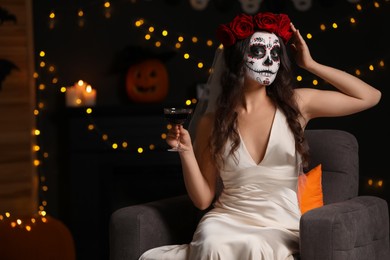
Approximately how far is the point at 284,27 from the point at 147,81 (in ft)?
5.36

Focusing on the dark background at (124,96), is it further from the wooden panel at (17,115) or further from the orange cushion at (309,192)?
the orange cushion at (309,192)

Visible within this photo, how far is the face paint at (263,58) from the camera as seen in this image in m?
2.91

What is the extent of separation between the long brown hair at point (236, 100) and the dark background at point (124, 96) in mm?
1447

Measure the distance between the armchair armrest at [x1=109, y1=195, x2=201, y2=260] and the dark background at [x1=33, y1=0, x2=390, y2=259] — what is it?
140 centimetres

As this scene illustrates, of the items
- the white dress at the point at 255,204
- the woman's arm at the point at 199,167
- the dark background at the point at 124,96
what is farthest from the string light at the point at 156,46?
the white dress at the point at 255,204

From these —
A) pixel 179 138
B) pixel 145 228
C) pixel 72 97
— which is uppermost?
pixel 72 97

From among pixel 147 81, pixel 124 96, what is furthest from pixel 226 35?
pixel 124 96

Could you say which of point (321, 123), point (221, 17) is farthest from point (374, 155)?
point (221, 17)

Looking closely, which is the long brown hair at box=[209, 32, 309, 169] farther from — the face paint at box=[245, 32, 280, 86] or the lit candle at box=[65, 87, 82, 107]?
the lit candle at box=[65, 87, 82, 107]

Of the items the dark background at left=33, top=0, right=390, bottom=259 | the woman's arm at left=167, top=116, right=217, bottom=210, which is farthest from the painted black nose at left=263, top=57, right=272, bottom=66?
Answer: the dark background at left=33, top=0, right=390, bottom=259

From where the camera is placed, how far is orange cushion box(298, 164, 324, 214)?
3.14 m

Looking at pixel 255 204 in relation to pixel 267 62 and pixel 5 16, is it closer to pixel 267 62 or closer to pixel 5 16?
pixel 267 62

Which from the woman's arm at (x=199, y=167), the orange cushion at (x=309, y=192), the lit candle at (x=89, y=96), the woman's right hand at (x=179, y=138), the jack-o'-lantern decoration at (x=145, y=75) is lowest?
the orange cushion at (x=309, y=192)

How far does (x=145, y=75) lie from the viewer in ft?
14.6
